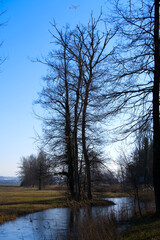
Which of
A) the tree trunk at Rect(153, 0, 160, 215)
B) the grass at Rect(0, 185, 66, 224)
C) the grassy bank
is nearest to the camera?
the tree trunk at Rect(153, 0, 160, 215)

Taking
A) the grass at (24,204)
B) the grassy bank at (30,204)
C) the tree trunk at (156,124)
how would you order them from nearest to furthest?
the tree trunk at (156,124)
the grassy bank at (30,204)
the grass at (24,204)

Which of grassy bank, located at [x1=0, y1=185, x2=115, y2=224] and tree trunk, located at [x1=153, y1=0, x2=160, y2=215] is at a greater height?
tree trunk, located at [x1=153, y1=0, x2=160, y2=215]

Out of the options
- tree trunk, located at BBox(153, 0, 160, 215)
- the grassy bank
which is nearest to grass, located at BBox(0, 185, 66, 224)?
the grassy bank

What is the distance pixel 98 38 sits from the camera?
18422 millimetres

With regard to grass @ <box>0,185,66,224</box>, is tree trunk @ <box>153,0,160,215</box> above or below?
above

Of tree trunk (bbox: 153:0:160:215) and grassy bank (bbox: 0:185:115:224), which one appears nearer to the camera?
tree trunk (bbox: 153:0:160:215)

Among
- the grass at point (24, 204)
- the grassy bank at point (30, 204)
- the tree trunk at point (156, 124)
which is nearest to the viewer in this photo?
the tree trunk at point (156, 124)

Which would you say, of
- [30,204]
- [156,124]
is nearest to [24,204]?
[30,204]

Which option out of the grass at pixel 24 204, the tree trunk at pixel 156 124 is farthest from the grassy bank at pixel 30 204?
the tree trunk at pixel 156 124

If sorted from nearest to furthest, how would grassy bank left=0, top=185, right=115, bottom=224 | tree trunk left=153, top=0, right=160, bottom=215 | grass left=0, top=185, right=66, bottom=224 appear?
tree trunk left=153, top=0, right=160, bottom=215, grassy bank left=0, top=185, right=115, bottom=224, grass left=0, top=185, right=66, bottom=224

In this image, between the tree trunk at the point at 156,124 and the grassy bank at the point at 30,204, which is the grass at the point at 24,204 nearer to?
the grassy bank at the point at 30,204

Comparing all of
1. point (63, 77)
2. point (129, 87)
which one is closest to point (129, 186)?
point (129, 87)

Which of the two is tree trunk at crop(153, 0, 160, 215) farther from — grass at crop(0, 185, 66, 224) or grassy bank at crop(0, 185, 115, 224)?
grass at crop(0, 185, 66, 224)

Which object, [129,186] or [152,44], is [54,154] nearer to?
[129,186]
